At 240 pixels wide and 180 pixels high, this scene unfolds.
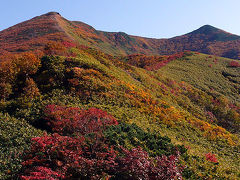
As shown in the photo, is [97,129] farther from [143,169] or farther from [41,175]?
[143,169]

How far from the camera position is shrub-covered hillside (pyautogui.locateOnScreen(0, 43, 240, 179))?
313 inches

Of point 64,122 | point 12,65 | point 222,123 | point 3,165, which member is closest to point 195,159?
point 64,122

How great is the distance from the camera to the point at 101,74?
22.9 meters

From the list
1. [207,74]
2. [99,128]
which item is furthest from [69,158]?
[207,74]

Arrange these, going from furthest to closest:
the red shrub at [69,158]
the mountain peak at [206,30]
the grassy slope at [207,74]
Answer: the mountain peak at [206,30] → the grassy slope at [207,74] → the red shrub at [69,158]

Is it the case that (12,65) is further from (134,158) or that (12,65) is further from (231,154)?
(231,154)

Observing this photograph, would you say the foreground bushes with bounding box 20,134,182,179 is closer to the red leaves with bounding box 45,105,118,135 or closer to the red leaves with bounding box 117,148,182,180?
the red leaves with bounding box 117,148,182,180

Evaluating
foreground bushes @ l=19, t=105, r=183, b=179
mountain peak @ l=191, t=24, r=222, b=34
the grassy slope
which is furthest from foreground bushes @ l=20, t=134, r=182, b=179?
mountain peak @ l=191, t=24, r=222, b=34

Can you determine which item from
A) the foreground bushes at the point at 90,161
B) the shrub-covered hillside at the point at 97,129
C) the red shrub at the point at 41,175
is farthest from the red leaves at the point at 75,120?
the red shrub at the point at 41,175

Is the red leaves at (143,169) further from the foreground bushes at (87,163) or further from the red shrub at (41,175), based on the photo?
the red shrub at (41,175)

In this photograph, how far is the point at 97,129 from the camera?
11.4m

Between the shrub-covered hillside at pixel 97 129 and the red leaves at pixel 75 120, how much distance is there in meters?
0.07

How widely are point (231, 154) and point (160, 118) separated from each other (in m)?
7.40

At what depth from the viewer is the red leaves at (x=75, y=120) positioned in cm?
1141
